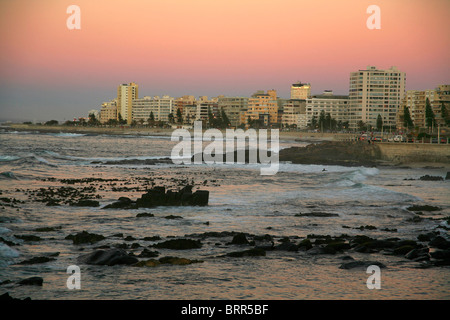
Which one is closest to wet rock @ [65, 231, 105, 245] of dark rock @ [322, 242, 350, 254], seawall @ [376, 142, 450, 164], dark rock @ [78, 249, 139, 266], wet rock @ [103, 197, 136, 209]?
dark rock @ [78, 249, 139, 266]

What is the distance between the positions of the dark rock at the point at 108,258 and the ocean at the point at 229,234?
0.28m

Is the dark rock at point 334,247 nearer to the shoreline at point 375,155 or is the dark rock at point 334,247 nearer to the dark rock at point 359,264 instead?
the dark rock at point 359,264

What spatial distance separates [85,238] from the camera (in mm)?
15422

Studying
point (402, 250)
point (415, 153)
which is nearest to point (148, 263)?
point (402, 250)

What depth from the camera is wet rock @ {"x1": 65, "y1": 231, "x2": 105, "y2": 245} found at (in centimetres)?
1527

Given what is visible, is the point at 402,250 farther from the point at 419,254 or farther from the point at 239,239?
the point at 239,239

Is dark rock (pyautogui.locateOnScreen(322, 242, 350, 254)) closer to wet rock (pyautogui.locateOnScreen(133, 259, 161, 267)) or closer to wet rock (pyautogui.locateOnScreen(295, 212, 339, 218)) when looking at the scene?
wet rock (pyautogui.locateOnScreen(133, 259, 161, 267))

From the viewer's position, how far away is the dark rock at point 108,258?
511 inches

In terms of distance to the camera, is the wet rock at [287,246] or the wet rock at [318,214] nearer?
the wet rock at [287,246]

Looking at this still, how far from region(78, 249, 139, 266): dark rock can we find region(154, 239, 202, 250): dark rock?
1642mm

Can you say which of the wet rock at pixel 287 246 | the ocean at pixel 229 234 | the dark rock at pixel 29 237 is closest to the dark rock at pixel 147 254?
the ocean at pixel 229 234

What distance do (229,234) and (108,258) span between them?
4.92 meters

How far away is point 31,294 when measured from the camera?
1046cm
